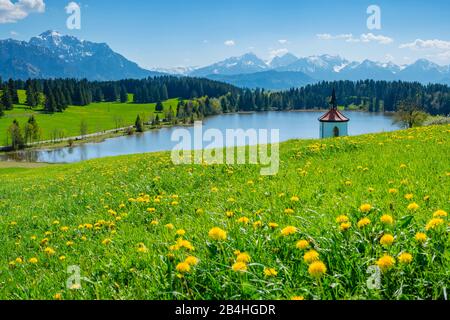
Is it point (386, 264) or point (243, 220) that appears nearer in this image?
point (386, 264)

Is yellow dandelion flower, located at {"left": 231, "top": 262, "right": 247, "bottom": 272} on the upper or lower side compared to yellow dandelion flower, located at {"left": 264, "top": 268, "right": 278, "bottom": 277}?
upper

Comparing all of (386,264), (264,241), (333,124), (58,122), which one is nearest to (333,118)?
(333,124)

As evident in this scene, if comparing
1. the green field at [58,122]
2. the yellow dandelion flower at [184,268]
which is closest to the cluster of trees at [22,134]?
the green field at [58,122]

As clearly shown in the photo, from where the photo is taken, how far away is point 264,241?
3.65 m

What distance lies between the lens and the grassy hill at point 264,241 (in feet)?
9.25

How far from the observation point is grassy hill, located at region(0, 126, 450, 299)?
111 inches

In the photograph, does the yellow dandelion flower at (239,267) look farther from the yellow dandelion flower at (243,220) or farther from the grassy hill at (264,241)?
the yellow dandelion flower at (243,220)

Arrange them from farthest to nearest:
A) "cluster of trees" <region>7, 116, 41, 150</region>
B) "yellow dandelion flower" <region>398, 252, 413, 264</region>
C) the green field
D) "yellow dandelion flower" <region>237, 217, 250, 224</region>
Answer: the green field → "cluster of trees" <region>7, 116, 41, 150</region> → "yellow dandelion flower" <region>237, 217, 250, 224</region> → "yellow dandelion flower" <region>398, 252, 413, 264</region>

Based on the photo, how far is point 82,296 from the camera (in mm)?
3314

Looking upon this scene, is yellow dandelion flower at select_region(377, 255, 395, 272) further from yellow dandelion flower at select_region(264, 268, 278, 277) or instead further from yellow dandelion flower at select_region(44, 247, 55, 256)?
yellow dandelion flower at select_region(44, 247, 55, 256)

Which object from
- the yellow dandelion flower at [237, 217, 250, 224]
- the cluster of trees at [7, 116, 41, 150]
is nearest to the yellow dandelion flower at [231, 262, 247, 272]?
the yellow dandelion flower at [237, 217, 250, 224]

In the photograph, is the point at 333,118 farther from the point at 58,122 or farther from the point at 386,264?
the point at 58,122

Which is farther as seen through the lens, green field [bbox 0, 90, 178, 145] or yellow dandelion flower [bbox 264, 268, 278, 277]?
green field [bbox 0, 90, 178, 145]
